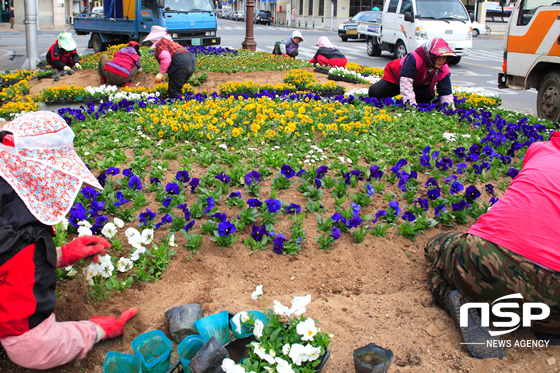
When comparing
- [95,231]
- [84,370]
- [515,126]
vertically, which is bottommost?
[84,370]

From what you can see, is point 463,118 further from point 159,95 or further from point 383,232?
point 159,95

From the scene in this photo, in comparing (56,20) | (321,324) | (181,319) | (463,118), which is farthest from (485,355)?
(56,20)

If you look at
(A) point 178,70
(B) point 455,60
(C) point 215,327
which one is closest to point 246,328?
(C) point 215,327

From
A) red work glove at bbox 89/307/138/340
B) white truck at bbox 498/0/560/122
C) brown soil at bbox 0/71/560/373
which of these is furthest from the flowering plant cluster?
white truck at bbox 498/0/560/122

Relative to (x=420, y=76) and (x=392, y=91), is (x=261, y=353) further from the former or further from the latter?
(x=392, y=91)

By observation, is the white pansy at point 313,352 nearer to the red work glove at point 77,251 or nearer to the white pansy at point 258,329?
the white pansy at point 258,329

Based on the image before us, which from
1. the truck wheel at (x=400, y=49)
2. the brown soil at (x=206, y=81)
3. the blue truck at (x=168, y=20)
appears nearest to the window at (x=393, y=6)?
the truck wheel at (x=400, y=49)

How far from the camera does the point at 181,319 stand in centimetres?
226

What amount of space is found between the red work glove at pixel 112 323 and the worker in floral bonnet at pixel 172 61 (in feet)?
19.9

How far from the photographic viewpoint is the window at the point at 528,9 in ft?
25.7

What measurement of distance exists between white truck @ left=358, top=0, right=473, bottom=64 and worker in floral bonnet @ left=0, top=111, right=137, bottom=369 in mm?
14361

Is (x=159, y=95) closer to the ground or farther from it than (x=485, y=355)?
farther from it

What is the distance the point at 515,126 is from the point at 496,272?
4.10 metres

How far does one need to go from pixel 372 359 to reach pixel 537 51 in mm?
7773
